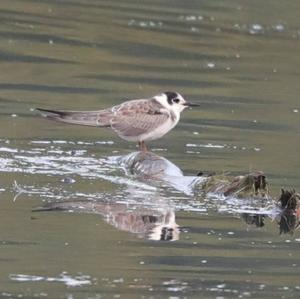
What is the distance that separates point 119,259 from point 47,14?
42.2 ft

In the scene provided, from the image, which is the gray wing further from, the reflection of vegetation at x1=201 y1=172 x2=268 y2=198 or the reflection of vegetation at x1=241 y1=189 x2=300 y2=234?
the reflection of vegetation at x1=241 y1=189 x2=300 y2=234

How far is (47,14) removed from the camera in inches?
864

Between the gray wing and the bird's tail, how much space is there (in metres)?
0.09

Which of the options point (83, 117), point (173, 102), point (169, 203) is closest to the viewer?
point (169, 203)

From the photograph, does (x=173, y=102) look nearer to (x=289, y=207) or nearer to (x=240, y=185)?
(x=240, y=185)

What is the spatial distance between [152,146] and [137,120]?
23.3 inches

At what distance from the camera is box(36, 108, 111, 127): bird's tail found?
13234 mm

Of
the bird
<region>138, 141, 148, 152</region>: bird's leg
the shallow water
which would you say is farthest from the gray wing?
the shallow water

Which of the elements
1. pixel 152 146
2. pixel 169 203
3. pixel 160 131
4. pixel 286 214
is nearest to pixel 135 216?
pixel 169 203

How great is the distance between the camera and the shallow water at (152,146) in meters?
9.20

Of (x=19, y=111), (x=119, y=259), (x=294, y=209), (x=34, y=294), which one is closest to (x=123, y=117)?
(x=19, y=111)

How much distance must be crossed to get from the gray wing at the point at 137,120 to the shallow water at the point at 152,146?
0.75ft

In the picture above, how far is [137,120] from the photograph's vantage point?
1344cm

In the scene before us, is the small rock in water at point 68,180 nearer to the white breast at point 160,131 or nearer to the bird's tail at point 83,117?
the bird's tail at point 83,117
